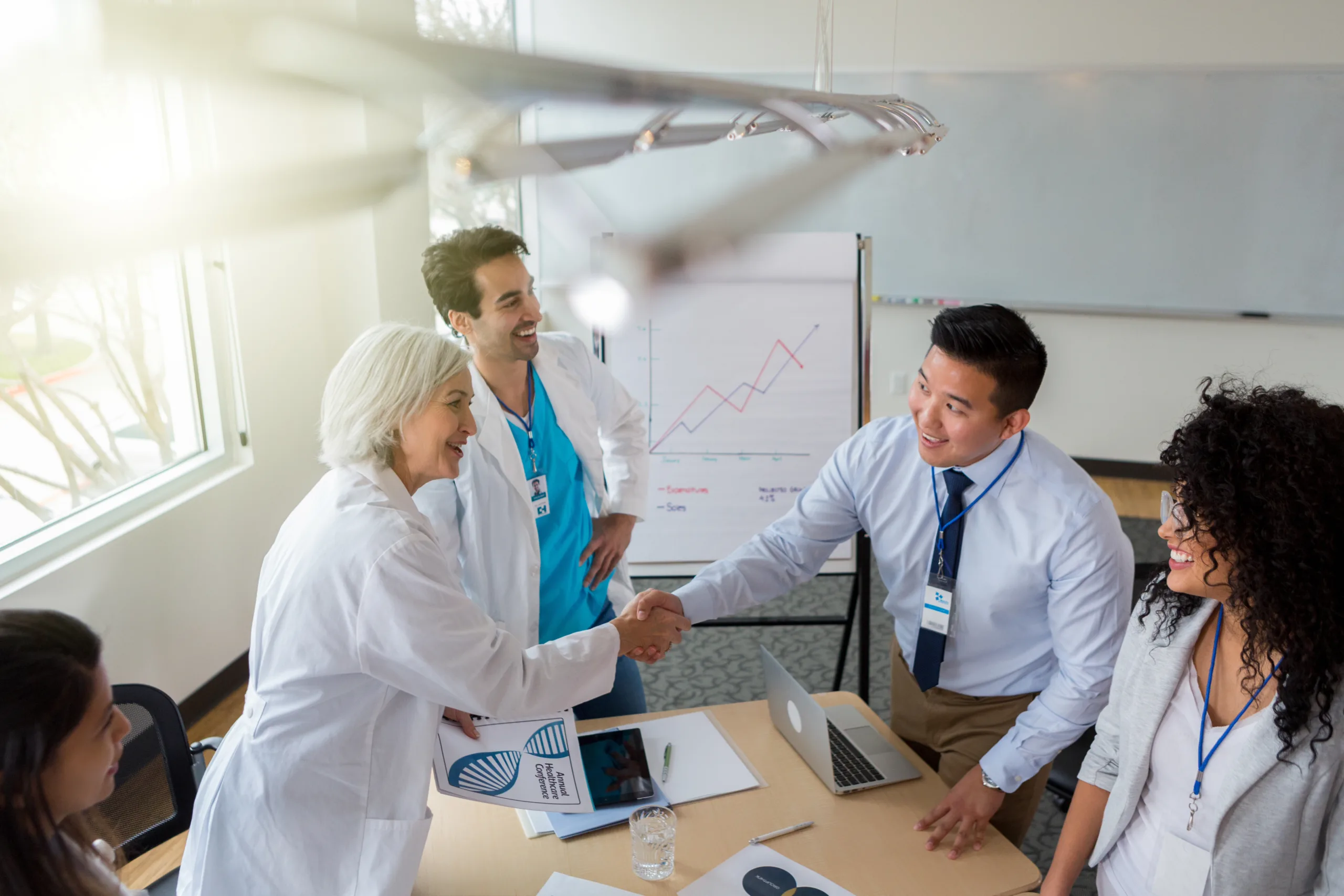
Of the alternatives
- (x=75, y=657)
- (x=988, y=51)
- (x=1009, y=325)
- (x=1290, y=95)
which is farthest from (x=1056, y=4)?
(x=75, y=657)

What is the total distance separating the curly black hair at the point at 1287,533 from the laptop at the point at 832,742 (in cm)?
65

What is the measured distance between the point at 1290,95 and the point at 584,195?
554 centimetres

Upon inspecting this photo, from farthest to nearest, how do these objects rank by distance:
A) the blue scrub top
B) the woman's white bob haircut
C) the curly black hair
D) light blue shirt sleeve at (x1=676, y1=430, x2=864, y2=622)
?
the blue scrub top → light blue shirt sleeve at (x1=676, y1=430, x2=864, y2=622) → the woman's white bob haircut → the curly black hair

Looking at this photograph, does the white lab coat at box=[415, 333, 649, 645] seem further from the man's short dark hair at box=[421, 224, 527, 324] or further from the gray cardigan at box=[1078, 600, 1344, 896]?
the gray cardigan at box=[1078, 600, 1344, 896]

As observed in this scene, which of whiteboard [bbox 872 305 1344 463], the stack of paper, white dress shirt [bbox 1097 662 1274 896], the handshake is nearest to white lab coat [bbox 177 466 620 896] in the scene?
the stack of paper

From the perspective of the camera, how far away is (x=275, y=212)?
0.22 metres

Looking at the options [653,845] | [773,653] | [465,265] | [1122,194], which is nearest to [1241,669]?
[653,845]

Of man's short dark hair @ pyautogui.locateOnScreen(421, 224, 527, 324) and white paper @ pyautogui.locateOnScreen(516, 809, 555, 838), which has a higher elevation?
man's short dark hair @ pyautogui.locateOnScreen(421, 224, 527, 324)

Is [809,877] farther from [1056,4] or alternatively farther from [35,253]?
[1056,4]

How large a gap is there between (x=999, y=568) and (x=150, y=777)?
1.58 metres

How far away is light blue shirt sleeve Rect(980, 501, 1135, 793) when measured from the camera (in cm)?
164

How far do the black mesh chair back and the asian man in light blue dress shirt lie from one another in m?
0.88

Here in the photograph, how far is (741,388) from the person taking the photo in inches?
125

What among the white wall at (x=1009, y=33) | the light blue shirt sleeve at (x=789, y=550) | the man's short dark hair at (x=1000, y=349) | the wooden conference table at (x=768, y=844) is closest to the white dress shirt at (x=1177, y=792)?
the wooden conference table at (x=768, y=844)
